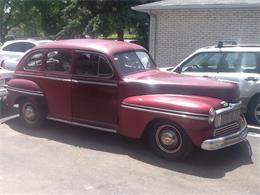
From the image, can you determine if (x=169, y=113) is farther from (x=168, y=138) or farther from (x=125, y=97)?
(x=125, y=97)

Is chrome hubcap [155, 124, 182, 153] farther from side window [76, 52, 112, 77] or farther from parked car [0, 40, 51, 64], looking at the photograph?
parked car [0, 40, 51, 64]

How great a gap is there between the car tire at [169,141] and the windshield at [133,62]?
114 cm

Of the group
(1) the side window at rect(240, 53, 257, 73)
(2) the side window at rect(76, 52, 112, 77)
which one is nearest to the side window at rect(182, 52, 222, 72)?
(1) the side window at rect(240, 53, 257, 73)

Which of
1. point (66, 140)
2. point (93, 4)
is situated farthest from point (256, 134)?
point (93, 4)

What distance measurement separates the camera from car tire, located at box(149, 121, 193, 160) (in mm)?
6391

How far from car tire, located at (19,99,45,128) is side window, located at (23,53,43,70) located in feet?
2.05

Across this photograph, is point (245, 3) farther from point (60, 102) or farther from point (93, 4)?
point (93, 4)

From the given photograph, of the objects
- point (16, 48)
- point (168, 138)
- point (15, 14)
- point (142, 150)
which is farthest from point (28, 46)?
point (15, 14)

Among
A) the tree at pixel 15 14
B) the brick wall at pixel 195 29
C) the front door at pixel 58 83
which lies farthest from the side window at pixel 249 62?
the tree at pixel 15 14

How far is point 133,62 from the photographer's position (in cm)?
762

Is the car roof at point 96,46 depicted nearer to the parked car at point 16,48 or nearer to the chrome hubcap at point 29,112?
the chrome hubcap at point 29,112

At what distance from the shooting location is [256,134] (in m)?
7.99

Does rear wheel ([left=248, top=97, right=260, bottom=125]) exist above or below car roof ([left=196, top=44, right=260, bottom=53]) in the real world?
below

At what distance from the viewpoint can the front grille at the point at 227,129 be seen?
635 centimetres
